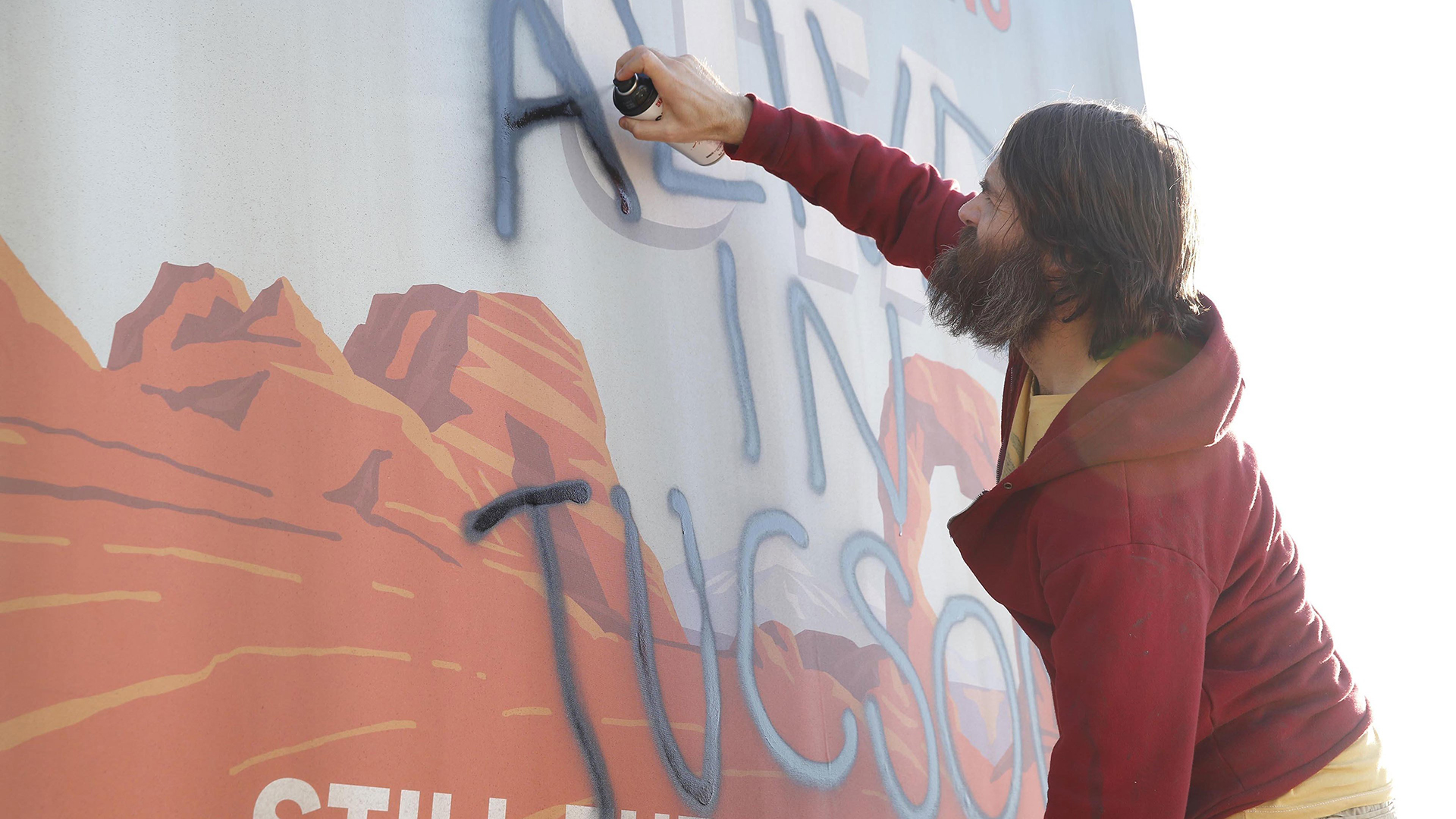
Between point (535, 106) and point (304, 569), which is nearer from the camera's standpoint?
point (304, 569)

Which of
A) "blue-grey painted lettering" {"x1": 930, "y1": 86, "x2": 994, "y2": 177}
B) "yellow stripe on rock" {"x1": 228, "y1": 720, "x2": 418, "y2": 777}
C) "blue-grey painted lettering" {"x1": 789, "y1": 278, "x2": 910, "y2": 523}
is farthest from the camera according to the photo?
"blue-grey painted lettering" {"x1": 930, "y1": 86, "x2": 994, "y2": 177}

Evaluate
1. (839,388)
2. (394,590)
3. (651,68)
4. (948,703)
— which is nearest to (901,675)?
(948,703)

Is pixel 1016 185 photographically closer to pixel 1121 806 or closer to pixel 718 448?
pixel 718 448

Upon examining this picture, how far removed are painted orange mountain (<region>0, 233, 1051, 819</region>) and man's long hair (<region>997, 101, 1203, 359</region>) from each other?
0.71 meters

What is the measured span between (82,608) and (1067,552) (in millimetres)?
1084

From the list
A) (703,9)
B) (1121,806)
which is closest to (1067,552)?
(1121,806)

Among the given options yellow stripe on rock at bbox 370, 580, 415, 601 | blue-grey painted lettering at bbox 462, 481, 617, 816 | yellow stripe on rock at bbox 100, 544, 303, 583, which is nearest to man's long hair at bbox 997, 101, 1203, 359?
blue-grey painted lettering at bbox 462, 481, 617, 816

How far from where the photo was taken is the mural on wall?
1.15m

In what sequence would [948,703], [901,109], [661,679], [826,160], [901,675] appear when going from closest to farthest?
[661,679], [826,160], [901,675], [948,703], [901,109]

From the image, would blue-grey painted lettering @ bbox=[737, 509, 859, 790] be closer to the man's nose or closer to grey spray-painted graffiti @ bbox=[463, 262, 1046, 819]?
grey spray-painted graffiti @ bbox=[463, 262, 1046, 819]

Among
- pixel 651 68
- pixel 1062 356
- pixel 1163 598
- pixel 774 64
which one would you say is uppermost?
pixel 774 64

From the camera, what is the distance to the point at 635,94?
5.82ft

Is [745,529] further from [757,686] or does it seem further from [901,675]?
[901,675]

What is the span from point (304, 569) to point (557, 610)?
0.35 meters
